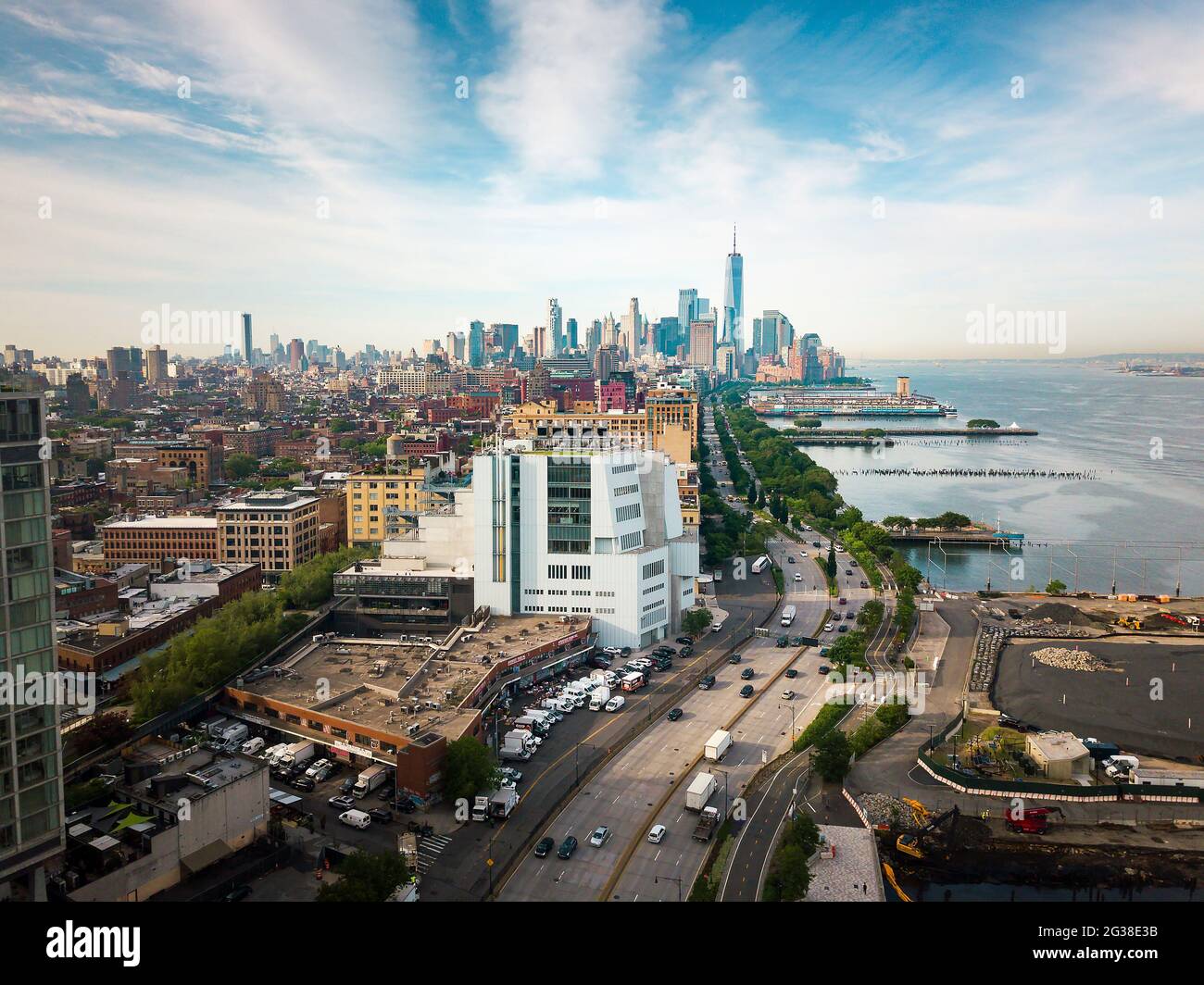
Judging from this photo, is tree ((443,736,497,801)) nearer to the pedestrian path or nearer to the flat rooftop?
the flat rooftop

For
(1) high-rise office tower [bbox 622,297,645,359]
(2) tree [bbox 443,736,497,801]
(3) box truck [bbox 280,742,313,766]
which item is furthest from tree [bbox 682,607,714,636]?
(1) high-rise office tower [bbox 622,297,645,359]

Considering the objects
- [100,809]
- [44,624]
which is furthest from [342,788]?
[44,624]

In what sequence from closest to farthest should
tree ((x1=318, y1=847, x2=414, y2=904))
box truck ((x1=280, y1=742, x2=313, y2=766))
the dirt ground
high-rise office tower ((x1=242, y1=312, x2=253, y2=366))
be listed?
tree ((x1=318, y1=847, x2=414, y2=904)) → box truck ((x1=280, y1=742, x2=313, y2=766)) → the dirt ground → high-rise office tower ((x1=242, y1=312, x2=253, y2=366))

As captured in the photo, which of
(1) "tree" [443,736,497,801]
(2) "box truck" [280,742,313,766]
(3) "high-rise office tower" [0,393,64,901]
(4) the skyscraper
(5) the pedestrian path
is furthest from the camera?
(4) the skyscraper

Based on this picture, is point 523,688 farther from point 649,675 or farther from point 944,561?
point 944,561

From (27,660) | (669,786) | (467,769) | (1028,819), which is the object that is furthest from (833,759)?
(27,660)

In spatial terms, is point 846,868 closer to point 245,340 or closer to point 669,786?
point 669,786

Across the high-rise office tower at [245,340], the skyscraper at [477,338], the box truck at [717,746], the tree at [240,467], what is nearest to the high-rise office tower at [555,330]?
the skyscraper at [477,338]

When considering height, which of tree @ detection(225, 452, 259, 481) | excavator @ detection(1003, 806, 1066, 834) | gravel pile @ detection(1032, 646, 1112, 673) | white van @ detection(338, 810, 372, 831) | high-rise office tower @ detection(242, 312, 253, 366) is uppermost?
high-rise office tower @ detection(242, 312, 253, 366)
